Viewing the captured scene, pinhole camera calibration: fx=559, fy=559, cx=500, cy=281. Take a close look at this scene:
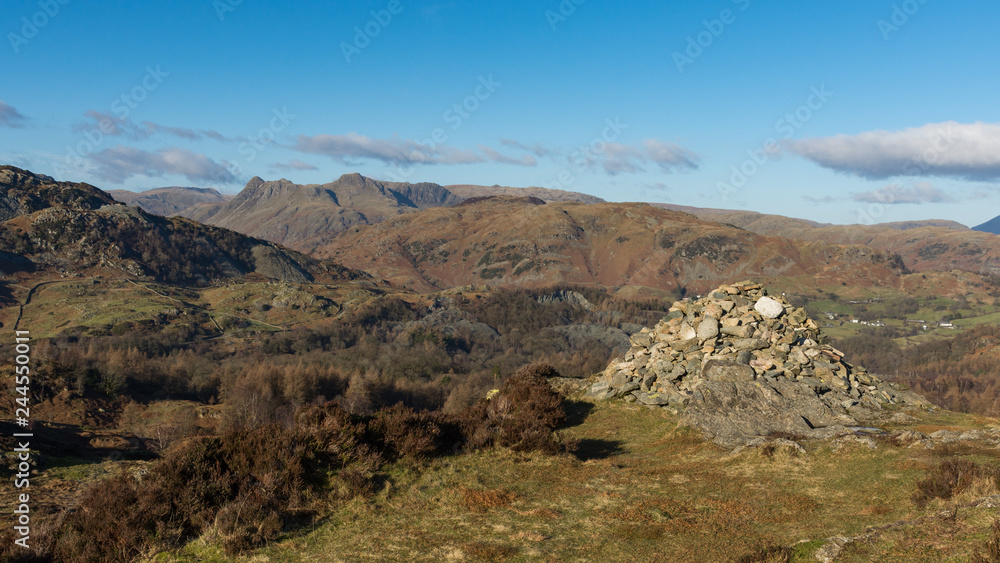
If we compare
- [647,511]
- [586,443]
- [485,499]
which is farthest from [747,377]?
[485,499]

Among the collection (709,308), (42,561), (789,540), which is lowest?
(42,561)

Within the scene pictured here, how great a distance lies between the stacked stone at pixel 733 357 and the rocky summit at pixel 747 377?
0.11ft

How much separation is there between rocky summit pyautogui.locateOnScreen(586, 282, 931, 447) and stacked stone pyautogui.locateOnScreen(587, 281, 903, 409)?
0.03 meters

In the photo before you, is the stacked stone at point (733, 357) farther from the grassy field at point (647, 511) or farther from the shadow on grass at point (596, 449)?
the grassy field at point (647, 511)

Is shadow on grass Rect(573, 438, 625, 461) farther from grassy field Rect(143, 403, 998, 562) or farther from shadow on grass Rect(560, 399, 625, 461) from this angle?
grassy field Rect(143, 403, 998, 562)

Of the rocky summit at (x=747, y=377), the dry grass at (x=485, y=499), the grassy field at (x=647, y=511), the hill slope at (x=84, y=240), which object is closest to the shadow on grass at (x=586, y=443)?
the grassy field at (x=647, y=511)

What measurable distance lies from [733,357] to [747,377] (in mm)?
1372

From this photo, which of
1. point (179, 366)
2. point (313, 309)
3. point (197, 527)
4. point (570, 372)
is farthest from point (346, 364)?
point (197, 527)

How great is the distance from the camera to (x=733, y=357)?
19.7m

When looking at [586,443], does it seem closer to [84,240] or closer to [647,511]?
[647,511]

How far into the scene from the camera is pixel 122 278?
520 ft

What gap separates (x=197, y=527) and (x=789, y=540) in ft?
32.6

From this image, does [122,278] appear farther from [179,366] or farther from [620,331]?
[620,331]

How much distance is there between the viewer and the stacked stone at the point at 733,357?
1884 centimetres
